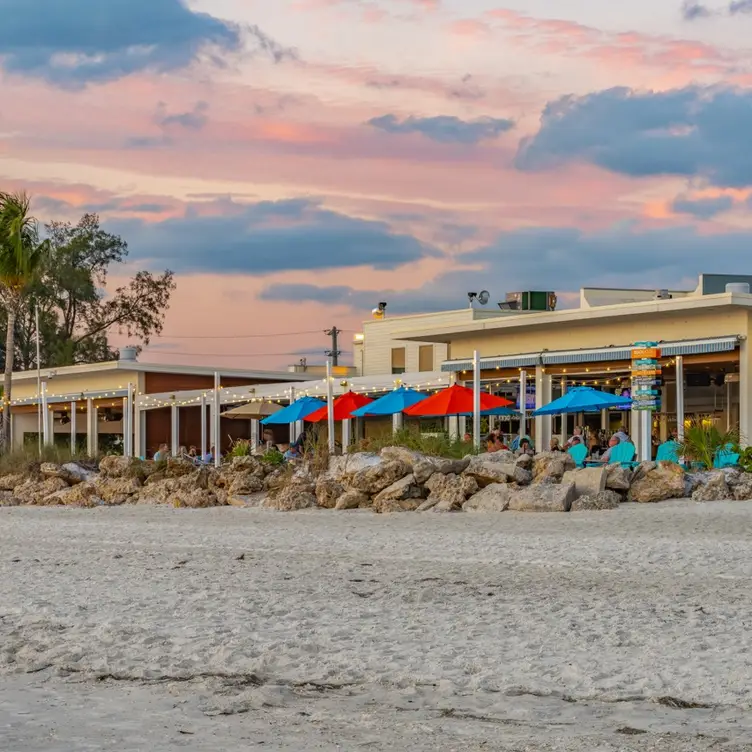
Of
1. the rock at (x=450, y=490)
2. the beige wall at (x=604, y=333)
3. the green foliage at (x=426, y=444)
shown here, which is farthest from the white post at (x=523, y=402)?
the rock at (x=450, y=490)

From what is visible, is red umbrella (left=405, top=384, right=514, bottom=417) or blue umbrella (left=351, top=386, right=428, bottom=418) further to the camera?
blue umbrella (left=351, top=386, right=428, bottom=418)

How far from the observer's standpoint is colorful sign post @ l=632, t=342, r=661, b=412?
21766mm

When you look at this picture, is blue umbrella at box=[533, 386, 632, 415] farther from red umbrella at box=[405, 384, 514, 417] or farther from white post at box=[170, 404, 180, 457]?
white post at box=[170, 404, 180, 457]

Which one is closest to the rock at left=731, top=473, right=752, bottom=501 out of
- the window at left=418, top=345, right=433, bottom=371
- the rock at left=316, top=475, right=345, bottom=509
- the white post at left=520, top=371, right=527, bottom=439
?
the rock at left=316, top=475, right=345, bottom=509

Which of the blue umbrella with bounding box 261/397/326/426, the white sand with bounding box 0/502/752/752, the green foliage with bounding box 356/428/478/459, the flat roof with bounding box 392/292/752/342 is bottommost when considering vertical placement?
the white sand with bounding box 0/502/752/752

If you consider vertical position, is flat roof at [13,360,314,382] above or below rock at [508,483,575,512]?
above

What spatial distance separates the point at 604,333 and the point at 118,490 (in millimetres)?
10581

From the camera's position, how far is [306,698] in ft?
23.3

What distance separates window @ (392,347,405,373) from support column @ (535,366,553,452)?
1330cm

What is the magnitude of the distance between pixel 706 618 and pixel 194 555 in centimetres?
689

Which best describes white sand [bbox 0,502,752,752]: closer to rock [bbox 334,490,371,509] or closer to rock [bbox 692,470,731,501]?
rock [bbox 692,470,731,501]

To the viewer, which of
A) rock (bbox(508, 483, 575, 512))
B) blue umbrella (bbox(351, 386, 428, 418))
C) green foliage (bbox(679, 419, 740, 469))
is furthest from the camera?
blue umbrella (bbox(351, 386, 428, 418))

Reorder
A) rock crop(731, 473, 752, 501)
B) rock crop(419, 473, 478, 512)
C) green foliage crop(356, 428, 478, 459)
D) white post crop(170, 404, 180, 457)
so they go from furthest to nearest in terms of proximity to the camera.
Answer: white post crop(170, 404, 180, 457) < green foliage crop(356, 428, 478, 459) < rock crop(419, 473, 478, 512) < rock crop(731, 473, 752, 501)

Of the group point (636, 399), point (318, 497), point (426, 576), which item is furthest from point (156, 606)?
point (636, 399)
